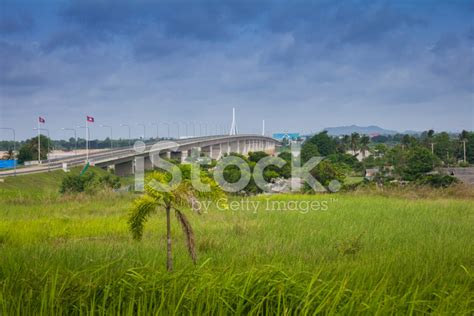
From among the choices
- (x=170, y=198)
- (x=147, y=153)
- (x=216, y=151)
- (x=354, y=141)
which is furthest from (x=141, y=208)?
(x=216, y=151)

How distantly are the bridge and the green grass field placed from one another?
1110 inches

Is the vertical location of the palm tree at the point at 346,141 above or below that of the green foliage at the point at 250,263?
above

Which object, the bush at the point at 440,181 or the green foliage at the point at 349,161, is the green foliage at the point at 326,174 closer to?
the bush at the point at 440,181

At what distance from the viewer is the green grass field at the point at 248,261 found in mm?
3596

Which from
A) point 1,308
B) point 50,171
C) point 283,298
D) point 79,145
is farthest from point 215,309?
point 79,145

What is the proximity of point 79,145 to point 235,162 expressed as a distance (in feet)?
193

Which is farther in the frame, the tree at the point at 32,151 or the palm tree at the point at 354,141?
the palm tree at the point at 354,141

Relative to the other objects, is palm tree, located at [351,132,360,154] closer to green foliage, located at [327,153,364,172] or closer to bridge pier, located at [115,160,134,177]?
green foliage, located at [327,153,364,172]

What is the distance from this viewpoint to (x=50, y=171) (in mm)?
39188

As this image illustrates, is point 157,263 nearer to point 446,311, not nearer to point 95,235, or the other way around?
point 446,311

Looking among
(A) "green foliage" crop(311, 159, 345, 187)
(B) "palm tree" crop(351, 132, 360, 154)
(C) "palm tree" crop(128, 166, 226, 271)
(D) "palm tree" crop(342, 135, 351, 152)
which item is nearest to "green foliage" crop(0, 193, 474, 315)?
(C) "palm tree" crop(128, 166, 226, 271)

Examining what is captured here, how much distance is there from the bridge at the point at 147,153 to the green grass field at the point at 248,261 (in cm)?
2819

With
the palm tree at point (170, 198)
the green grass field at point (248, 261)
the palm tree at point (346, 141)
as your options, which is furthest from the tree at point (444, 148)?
the palm tree at point (170, 198)

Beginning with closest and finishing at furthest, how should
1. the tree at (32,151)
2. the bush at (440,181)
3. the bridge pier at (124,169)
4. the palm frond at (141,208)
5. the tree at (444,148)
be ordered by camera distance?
the palm frond at (141,208), the bush at (440,181), the bridge pier at (124,169), the tree at (444,148), the tree at (32,151)
